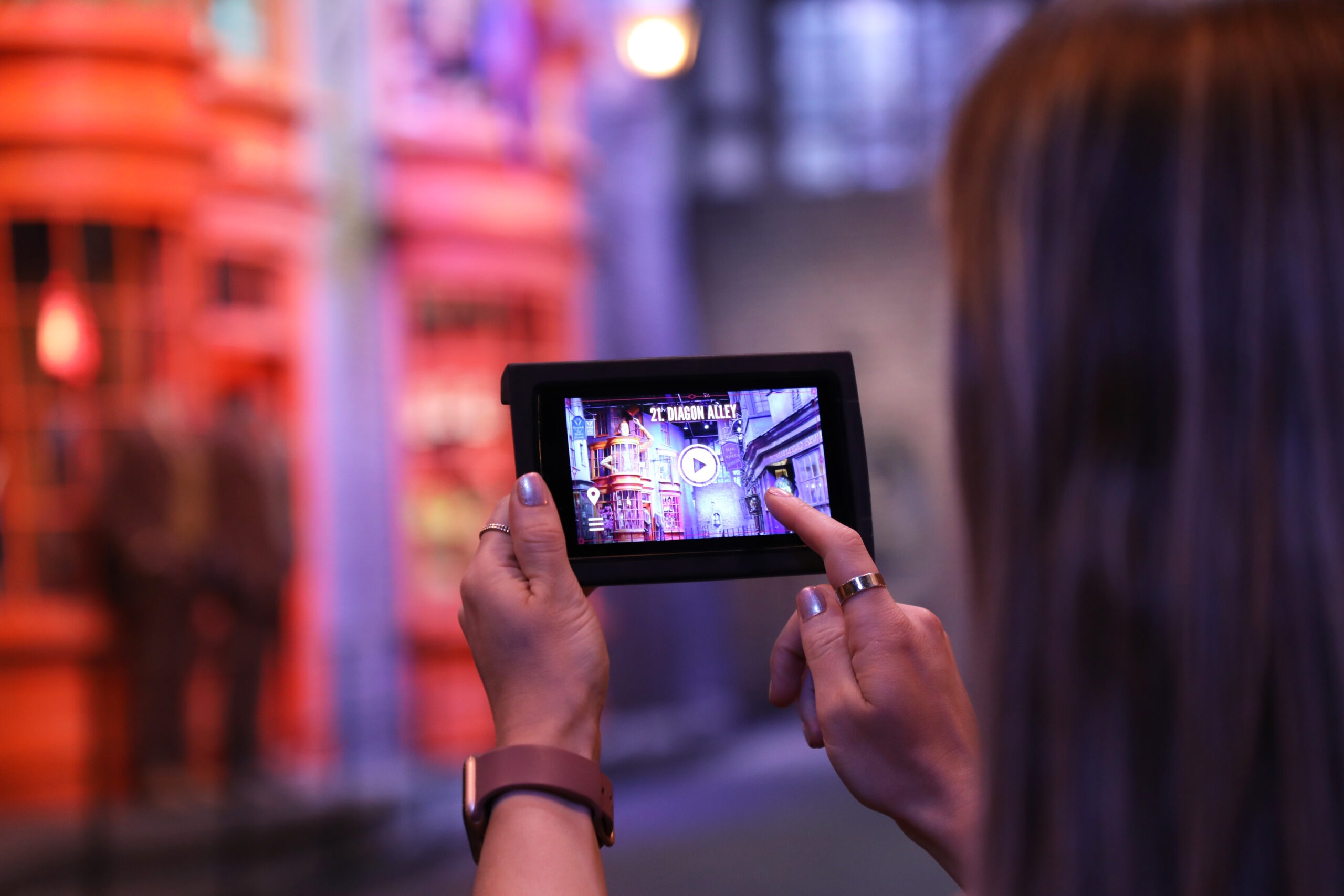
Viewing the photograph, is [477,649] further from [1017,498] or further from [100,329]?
[100,329]

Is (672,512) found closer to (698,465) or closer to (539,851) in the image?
(698,465)

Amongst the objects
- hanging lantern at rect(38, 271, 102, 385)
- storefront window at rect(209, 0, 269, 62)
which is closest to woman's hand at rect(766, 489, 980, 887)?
hanging lantern at rect(38, 271, 102, 385)

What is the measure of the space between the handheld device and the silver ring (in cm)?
10

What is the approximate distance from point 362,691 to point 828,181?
4.36 meters

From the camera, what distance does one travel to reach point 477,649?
850 mm

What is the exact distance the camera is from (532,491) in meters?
0.86

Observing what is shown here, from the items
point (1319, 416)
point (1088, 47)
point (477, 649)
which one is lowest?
point (477, 649)

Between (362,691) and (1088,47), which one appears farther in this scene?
(362,691)

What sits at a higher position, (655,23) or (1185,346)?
(655,23)

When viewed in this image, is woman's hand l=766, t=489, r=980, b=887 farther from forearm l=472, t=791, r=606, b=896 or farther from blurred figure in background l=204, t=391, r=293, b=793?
blurred figure in background l=204, t=391, r=293, b=793

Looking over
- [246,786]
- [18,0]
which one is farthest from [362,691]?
[18,0]

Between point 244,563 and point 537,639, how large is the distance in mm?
3842

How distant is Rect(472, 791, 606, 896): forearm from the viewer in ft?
2.41

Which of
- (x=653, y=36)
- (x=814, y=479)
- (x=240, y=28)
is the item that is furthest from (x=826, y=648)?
(x=653, y=36)
